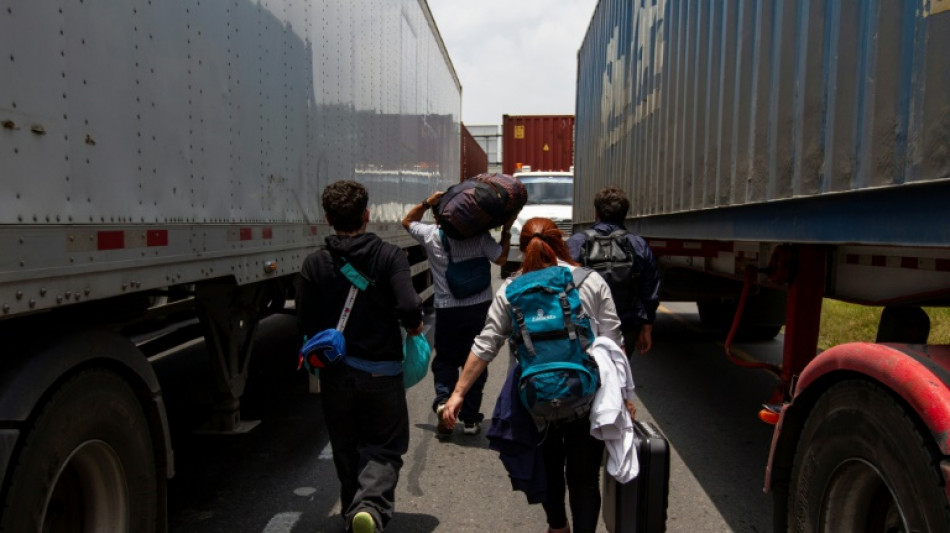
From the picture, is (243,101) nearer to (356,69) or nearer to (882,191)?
(356,69)

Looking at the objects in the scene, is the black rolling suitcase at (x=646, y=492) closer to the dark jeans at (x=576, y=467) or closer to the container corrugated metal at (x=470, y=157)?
the dark jeans at (x=576, y=467)

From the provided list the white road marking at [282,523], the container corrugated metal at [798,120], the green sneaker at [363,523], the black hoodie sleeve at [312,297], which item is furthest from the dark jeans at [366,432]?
the container corrugated metal at [798,120]

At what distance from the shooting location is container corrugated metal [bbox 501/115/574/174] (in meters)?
20.3

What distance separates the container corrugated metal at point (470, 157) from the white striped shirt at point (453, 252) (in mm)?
13905

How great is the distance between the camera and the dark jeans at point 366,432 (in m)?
3.39

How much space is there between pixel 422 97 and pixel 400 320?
701cm

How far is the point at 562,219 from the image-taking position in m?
14.9

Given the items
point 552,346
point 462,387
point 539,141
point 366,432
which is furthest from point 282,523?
point 539,141

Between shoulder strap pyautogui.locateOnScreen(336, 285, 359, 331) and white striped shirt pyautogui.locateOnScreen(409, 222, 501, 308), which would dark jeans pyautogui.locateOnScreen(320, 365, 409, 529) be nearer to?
shoulder strap pyautogui.locateOnScreen(336, 285, 359, 331)

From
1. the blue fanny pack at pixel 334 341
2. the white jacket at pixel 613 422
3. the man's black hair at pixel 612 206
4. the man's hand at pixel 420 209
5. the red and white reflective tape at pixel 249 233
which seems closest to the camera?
the white jacket at pixel 613 422

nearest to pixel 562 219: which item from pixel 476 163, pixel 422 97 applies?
pixel 422 97

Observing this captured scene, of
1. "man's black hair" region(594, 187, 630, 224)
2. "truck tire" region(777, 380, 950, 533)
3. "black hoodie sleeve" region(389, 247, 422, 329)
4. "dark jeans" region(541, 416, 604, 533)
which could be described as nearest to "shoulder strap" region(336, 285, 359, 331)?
"black hoodie sleeve" region(389, 247, 422, 329)

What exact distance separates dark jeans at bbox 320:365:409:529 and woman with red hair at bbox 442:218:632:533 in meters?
0.44

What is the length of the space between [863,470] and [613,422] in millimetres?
855
